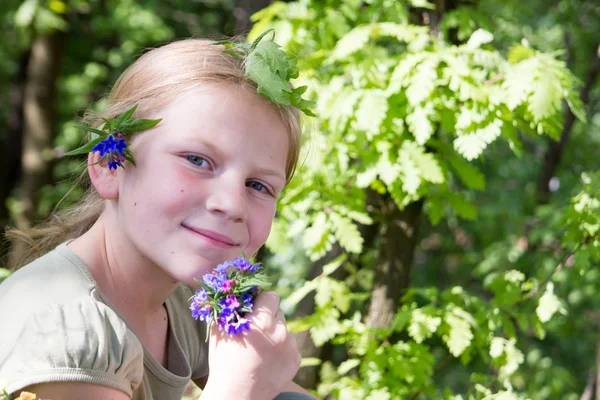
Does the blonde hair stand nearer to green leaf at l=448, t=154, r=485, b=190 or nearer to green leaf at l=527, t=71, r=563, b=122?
green leaf at l=527, t=71, r=563, b=122

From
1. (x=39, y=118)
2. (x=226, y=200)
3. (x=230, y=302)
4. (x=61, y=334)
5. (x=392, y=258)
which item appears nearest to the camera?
(x=61, y=334)

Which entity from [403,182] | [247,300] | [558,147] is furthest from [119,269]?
[558,147]

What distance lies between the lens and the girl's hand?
152 centimetres

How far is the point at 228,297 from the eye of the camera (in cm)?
153

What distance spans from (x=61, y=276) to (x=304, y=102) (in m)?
0.73

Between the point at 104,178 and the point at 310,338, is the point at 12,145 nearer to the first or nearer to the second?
the point at 310,338

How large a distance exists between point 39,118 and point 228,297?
7.08 m

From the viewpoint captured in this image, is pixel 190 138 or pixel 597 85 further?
pixel 597 85

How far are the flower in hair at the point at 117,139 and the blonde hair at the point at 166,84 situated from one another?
5cm

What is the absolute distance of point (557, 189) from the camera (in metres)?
6.57

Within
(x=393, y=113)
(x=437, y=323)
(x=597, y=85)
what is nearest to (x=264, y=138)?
(x=393, y=113)

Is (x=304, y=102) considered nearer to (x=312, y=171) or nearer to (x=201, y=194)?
(x=201, y=194)

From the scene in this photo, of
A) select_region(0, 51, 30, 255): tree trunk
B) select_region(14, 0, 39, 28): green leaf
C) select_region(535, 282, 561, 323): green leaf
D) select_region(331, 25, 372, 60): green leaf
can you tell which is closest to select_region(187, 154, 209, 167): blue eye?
select_region(331, 25, 372, 60): green leaf

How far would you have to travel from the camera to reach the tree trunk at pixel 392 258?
10.3ft
